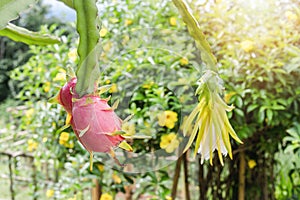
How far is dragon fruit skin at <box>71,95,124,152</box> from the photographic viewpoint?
301mm

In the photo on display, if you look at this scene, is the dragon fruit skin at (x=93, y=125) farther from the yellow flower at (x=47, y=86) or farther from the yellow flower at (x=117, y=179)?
the yellow flower at (x=47, y=86)

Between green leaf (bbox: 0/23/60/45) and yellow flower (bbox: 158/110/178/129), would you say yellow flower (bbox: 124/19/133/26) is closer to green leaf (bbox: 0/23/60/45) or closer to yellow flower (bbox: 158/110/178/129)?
yellow flower (bbox: 158/110/178/129)

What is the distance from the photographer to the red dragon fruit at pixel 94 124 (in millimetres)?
301

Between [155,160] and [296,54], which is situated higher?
[296,54]

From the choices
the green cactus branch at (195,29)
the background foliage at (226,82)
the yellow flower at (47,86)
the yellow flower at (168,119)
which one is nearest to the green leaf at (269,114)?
the background foliage at (226,82)

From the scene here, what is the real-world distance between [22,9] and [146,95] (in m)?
0.89

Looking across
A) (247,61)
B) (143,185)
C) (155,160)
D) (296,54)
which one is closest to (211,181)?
(143,185)

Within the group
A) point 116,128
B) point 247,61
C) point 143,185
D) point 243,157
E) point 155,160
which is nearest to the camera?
point 116,128

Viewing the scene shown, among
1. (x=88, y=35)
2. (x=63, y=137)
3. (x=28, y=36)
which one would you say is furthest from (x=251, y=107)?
(x=88, y=35)

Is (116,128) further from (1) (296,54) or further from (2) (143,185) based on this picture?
(2) (143,185)

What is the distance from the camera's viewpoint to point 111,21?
159 centimetres

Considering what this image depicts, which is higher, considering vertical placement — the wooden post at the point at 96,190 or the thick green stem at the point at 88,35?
the thick green stem at the point at 88,35

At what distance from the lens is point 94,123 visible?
0.99 feet

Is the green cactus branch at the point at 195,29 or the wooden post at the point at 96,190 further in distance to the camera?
the wooden post at the point at 96,190
